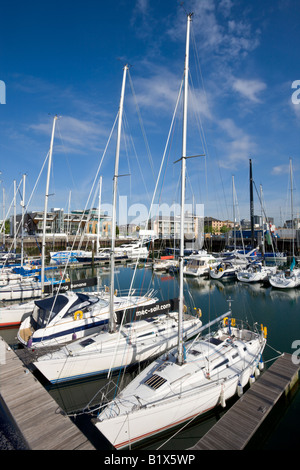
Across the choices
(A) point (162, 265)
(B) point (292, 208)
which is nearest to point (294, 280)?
(B) point (292, 208)

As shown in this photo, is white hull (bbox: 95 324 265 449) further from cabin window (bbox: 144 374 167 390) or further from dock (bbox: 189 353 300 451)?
dock (bbox: 189 353 300 451)

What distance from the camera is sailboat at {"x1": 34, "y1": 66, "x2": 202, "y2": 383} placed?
447 inches

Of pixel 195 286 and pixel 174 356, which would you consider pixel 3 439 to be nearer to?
pixel 174 356

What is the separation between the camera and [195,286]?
110 ft

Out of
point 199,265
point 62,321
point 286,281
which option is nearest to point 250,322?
point 286,281

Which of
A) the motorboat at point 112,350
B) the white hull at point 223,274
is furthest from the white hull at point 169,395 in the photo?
the white hull at point 223,274

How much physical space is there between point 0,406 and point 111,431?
5.42 meters

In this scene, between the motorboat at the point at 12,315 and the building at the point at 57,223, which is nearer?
the motorboat at the point at 12,315

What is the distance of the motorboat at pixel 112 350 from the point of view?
11.3 meters

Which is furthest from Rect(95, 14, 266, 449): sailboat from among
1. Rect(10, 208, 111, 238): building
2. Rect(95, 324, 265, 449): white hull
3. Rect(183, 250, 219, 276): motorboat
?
Rect(10, 208, 111, 238): building

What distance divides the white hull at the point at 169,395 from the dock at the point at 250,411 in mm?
643

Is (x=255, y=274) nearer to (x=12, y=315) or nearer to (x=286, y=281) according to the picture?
(x=286, y=281)

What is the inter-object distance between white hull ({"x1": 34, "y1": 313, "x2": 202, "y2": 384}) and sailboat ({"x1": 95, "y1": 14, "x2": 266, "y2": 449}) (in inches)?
90.3

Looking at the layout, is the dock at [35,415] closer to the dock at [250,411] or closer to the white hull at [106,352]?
the white hull at [106,352]
